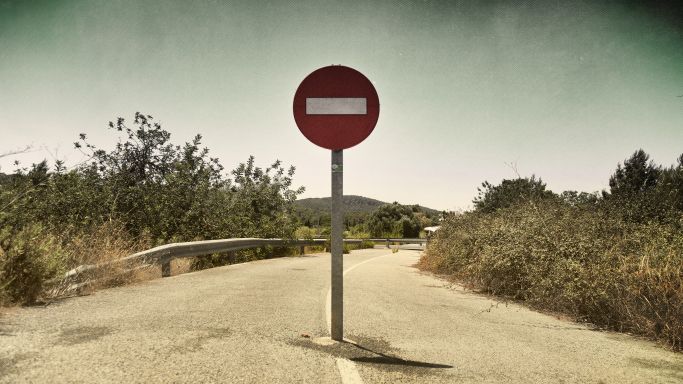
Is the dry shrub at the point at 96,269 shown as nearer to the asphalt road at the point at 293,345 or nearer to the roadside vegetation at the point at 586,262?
the asphalt road at the point at 293,345

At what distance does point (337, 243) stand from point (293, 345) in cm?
102

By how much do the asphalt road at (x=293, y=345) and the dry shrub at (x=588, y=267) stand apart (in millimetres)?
412

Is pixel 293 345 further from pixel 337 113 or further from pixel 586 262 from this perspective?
pixel 586 262

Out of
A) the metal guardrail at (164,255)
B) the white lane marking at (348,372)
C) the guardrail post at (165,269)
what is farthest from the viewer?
the guardrail post at (165,269)

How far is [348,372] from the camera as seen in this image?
3016 mm

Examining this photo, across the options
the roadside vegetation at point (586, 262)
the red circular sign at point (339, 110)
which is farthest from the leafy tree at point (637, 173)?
the red circular sign at point (339, 110)

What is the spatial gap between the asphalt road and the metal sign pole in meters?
0.19

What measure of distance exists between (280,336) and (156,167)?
1386 cm

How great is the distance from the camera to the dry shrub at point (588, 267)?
4.79 m

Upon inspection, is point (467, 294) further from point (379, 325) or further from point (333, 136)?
point (333, 136)

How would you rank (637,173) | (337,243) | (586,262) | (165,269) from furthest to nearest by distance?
1. (637,173)
2. (165,269)
3. (586,262)
4. (337,243)

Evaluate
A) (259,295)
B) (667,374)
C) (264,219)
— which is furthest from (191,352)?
(264,219)

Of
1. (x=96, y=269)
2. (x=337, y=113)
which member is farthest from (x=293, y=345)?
(x=96, y=269)

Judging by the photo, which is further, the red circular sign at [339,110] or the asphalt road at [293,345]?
the red circular sign at [339,110]
